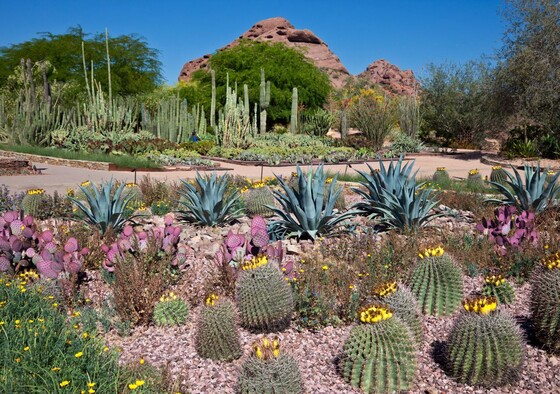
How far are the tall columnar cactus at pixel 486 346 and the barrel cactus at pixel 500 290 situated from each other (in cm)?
120

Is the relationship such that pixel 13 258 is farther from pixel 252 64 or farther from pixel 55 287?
pixel 252 64

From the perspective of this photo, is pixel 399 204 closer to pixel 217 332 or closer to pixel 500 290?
pixel 500 290

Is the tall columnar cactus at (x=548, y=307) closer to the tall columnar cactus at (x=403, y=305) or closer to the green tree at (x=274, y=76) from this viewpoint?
the tall columnar cactus at (x=403, y=305)

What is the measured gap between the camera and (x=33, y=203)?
8977 mm

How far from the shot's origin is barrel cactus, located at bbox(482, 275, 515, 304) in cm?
490

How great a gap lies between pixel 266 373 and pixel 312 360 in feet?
2.80

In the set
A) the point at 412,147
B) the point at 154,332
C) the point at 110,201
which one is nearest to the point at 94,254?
the point at 110,201

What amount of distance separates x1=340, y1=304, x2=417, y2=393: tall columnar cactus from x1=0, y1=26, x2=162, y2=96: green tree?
44.5 metres

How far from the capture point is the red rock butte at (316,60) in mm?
93938

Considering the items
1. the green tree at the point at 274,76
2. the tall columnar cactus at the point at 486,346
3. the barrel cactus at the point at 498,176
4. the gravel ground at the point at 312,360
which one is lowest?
the gravel ground at the point at 312,360

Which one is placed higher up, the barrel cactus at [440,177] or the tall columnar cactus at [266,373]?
the barrel cactus at [440,177]

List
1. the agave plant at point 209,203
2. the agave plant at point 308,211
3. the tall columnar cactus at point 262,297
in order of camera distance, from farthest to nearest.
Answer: the agave plant at point 209,203
the agave plant at point 308,211
the tall columnar cactus at point 262,297

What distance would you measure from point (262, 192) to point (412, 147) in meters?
20.6

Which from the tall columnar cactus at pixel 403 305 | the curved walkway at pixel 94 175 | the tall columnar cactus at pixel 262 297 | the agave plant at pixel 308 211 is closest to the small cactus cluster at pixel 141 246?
the tall columnar cactus at pixel 262 297
